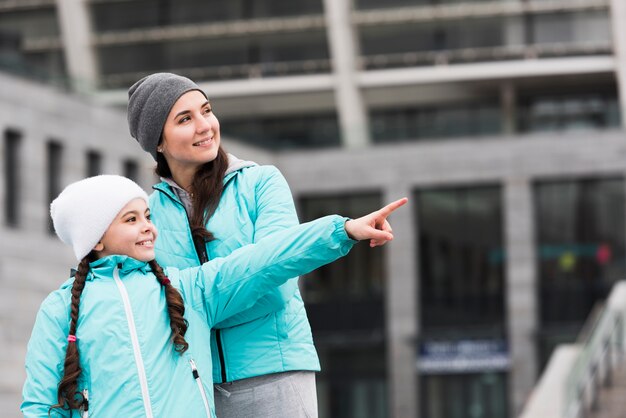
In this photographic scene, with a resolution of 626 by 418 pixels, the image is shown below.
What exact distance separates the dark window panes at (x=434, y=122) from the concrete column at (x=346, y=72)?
2.26 ft

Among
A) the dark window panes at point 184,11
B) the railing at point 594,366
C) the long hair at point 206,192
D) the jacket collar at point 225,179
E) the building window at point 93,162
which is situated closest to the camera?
the long hair at point 206,192

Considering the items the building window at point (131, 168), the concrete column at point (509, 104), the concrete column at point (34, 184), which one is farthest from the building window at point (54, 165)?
the concrete column at point (509, 104)

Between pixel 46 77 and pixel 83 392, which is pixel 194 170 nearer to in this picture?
pixel 83 392

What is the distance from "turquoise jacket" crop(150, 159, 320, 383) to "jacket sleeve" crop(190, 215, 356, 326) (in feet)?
0.32

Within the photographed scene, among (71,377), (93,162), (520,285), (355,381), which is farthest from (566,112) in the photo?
(71,377)

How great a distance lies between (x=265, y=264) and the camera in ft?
14.3

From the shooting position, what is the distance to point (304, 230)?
14.1ft

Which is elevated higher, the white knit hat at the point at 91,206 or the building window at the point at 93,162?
the building window at the point at 93,162

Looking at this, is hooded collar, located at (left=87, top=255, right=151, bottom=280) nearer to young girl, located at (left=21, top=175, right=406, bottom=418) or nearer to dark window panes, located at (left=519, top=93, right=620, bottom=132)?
young girl, located at (left=21, top=175, right=406, bottom=418)

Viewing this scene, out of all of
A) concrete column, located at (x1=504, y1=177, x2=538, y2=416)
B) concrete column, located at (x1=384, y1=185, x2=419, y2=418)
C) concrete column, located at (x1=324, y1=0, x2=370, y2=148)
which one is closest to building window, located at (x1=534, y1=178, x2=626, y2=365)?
concrete column, located at (x1=504, y1=177, x2=538, y2=416)

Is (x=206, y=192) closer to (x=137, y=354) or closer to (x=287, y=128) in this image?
(x=137, y=354)

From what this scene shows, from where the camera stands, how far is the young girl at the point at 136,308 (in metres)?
4.24

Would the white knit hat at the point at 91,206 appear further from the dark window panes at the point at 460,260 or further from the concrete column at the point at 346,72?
the concrete column at the point at 346,72

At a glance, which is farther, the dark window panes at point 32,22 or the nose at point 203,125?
the dark window panes at point 32,22
